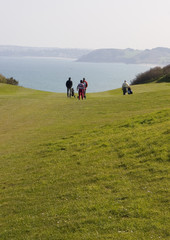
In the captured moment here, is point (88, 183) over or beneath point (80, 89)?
beneath

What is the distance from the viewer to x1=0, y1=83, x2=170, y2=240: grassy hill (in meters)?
7.04

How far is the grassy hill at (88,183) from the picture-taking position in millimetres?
7043

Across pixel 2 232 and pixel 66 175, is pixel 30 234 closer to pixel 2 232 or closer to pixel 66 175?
Answer: pixel 2 232

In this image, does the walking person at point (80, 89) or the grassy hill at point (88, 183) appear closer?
the grassy hill at point (88, 183)

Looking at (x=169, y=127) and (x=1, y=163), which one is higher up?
(x=169, y=127)

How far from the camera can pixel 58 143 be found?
48.9ft

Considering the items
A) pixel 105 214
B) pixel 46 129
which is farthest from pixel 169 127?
pixel 46 129

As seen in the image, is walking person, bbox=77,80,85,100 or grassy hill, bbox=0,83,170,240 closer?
grassy hill, bbox=0,83,170,240

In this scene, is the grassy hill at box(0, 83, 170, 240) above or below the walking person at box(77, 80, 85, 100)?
below

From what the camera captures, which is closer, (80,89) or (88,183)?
(88,183)

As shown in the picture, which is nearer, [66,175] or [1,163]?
[66,175]

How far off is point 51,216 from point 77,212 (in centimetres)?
61

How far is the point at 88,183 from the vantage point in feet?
31.0

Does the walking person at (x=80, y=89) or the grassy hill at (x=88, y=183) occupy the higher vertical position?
the walking person at (x=80, y=89)
